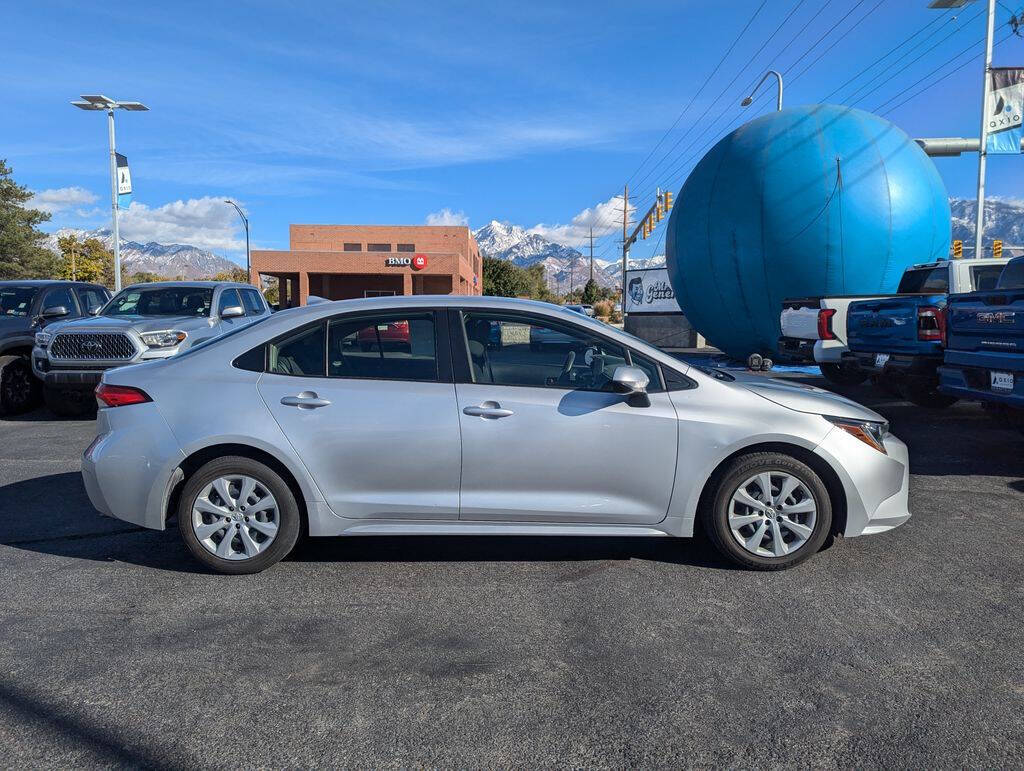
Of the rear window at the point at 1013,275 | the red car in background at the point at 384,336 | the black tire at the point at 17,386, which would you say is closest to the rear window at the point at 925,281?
the rear window at the point at 1013,275

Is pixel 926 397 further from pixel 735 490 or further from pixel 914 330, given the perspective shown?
pixel 735 490

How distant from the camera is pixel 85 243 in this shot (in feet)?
274

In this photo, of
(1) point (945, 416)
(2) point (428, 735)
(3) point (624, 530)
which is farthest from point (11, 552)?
(1) point (945, 416)

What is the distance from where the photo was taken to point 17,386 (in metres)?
11.0

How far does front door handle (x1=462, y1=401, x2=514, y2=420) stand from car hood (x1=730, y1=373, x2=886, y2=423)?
1.45 metres

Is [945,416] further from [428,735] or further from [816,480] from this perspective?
[428,735]

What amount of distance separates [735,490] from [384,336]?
2.28 m

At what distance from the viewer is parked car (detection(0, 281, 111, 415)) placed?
425 inches

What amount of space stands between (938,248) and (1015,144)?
20.1 ft

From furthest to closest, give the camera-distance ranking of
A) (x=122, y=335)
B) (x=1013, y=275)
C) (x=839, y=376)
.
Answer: (x=839, y=376)
(x=122, y=335)
(x=1013, y=275)

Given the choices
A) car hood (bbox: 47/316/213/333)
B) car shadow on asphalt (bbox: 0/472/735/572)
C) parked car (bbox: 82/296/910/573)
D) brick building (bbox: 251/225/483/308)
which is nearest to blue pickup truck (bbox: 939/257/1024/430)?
parked car (bbox: 82/296/910/573)

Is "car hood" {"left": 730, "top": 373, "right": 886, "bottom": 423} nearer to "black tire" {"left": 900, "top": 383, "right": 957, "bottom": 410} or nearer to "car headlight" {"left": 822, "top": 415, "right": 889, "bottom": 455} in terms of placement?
"car headlight" {"left": 822, "top": 415, "right": 889, "bottom": 455}

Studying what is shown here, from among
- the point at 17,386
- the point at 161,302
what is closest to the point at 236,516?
the point at 161,302

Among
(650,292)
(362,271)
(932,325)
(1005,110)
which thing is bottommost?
(932,325)
